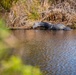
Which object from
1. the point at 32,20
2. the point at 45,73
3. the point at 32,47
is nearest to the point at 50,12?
the point at 32,20

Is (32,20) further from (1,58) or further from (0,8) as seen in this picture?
(1,58)

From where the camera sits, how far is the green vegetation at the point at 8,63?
1.01 meters

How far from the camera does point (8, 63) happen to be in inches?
40.2

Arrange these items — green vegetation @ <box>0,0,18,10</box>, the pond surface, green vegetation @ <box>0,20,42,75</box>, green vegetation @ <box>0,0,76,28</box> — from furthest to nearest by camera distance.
→ green vegetation @ <box>0,0,76,28</box>
green vegetation @ <box>0,0,18,10</box>
the pond surface
green vegetation @ <box>0,20,42,75</box>

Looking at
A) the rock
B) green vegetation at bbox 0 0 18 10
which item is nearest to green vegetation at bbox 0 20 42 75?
green vegetation at bbox 0 0 18 10

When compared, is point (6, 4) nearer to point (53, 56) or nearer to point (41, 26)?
point (41, 26)

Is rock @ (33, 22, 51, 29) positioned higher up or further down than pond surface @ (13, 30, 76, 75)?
further down

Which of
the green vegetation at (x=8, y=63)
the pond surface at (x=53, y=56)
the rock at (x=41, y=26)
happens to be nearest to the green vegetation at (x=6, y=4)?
the rock at (x=41, y=26)

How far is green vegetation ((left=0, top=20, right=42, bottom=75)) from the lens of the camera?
1.01 m

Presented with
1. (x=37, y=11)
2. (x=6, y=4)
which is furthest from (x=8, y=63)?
(x=37, y=11)

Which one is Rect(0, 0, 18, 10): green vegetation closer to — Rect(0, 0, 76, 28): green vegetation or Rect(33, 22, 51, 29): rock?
Rect(0, 0, 76, 28): green vegetation

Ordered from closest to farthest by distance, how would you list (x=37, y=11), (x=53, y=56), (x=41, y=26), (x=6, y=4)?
1. (x=53, y=56)
2. (x=6, y=4)
3. (x=41, y=26)
4. (x=37, y=11)

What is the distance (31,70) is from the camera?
107 centimetres

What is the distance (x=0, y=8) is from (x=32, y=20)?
137 inches
